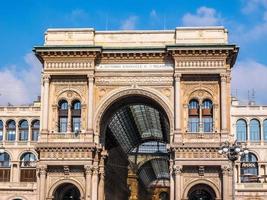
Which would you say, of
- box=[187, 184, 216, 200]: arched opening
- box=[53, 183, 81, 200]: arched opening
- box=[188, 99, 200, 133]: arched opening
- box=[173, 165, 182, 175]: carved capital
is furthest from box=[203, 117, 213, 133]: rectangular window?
box=[53, 183, 81, 200]: arched opening

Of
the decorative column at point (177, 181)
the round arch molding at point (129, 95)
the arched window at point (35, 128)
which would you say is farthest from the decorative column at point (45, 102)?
the arched window at point (35, 128)

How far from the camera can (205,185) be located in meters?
60.3

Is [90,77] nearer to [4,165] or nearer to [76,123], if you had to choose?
[76,123]

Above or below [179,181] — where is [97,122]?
above

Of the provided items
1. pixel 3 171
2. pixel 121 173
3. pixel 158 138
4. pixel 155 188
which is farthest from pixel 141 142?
pixel 155 188

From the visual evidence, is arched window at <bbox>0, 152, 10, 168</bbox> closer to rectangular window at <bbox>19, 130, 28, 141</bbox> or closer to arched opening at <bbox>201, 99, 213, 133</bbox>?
rectangular window at <bbox>19, 130, 28, 141</bbox>

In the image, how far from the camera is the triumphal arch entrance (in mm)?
59719

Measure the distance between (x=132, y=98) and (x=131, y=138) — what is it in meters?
30.6

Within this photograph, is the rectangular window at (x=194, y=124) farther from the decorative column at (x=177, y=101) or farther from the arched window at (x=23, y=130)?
the arched window at (x=23, y=130)

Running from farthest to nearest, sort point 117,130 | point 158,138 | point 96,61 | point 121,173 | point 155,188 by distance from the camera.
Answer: point 155,188 < point 158,138 < point 121,173 < point 117,130 < point 96,61

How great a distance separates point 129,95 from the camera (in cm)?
6284

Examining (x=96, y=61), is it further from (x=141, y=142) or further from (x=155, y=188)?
(x=155, y=188)

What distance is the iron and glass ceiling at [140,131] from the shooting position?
7981 cm

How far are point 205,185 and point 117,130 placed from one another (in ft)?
78.7
